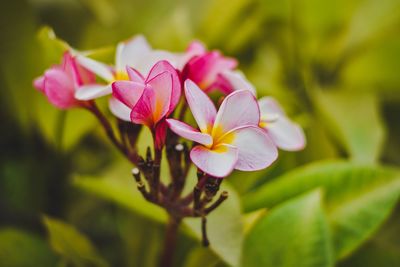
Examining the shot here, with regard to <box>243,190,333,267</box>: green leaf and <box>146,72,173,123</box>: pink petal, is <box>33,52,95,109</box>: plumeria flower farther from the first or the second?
<box>243,190,333,267</box>: green leaf

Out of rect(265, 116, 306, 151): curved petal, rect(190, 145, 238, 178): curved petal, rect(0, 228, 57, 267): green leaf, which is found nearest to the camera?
rect(190, 145, 238, 178): curved petal

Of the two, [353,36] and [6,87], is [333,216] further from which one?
[6,87]

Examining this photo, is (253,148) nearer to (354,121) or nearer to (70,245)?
(70,245)

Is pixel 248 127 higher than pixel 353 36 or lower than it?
higher

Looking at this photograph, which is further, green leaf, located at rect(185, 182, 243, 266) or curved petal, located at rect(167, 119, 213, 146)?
green leaf, located at rect(185, 182, 243, 266)

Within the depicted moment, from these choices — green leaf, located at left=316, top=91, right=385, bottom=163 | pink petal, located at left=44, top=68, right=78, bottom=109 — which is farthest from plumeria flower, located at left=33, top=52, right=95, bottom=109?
green leaf, located at left=316, top=91, right=385, bottom=163

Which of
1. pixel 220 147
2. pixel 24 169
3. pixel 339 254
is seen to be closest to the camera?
pixel 220 147

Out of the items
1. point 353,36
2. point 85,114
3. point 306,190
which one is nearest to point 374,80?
point 353,36
